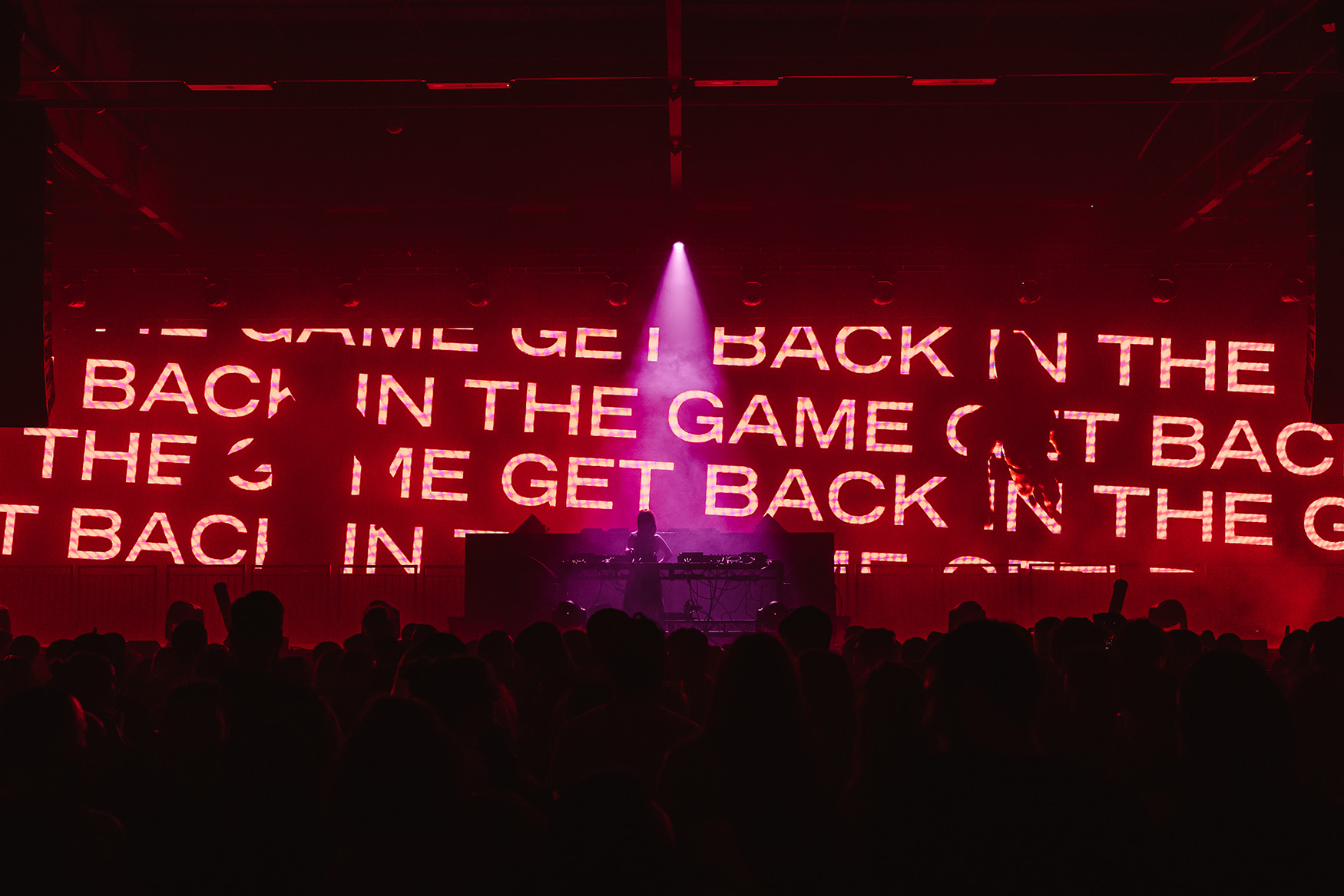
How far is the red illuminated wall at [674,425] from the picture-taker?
1627 centimetres

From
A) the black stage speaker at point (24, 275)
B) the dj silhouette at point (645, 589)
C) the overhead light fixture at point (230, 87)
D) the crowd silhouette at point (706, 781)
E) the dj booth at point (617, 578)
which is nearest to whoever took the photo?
the crowd silhouette at point (706, 781)

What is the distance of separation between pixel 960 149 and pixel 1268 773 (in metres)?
13.3

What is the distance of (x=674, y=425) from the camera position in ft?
53.5

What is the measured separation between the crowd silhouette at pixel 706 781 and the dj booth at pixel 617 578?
769 centimetres

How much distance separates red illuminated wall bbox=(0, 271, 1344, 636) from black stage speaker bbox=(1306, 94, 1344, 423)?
9413 millimetres

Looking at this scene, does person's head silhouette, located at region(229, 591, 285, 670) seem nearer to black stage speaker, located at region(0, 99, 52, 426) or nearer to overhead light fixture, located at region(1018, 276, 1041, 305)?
black stage speaker, located at region(0, 99, 52, 426)

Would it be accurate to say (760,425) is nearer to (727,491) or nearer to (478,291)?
(727,491)

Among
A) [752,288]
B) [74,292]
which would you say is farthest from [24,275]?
[752,288]

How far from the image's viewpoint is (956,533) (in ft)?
53.4

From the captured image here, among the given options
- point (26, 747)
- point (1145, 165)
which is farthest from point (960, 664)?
point (1145, 165)

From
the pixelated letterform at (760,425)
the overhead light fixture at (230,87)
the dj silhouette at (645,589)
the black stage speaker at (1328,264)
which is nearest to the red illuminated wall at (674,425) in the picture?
the pixelated letterform at (760,425)

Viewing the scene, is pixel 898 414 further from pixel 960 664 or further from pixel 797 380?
pixel 960 664

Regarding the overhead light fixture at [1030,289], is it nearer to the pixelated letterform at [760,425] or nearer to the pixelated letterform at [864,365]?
the pixelated letterform at [864,365]

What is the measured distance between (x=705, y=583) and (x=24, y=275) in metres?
7.59
